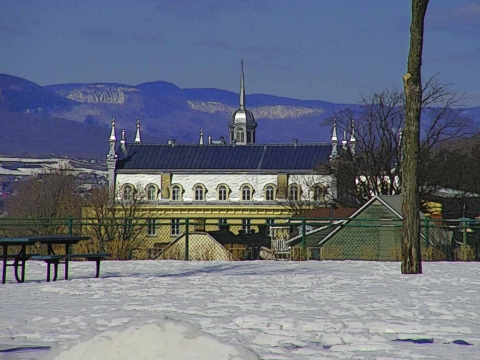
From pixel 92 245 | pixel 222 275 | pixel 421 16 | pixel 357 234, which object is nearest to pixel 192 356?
pixel 222 275

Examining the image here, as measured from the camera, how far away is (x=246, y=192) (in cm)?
11425

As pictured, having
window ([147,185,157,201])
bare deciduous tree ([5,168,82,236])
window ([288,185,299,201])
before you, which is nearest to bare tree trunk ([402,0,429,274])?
bare deciduous tree ([5,168,82,236])

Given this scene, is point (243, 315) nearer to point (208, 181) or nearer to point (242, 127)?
point (208, 181)

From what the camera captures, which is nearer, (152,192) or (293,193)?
(293,193)

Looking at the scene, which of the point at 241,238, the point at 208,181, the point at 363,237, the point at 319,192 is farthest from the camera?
the point at 208,181

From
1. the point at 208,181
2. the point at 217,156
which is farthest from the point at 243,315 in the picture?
the point at 217,156

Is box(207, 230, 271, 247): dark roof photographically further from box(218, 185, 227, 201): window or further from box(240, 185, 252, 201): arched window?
box(218, 185, 227, 201): window

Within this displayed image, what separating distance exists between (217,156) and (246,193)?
5.50 m

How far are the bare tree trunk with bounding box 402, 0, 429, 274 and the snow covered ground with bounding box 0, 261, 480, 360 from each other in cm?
56

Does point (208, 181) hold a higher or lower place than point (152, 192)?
higher

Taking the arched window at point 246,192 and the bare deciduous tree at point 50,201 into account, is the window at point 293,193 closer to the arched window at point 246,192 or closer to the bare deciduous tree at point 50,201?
the arched window at point 246,192

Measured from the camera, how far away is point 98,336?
8.24 metres

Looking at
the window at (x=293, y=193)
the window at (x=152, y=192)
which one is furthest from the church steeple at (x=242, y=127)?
the window at (x=293, y=193)

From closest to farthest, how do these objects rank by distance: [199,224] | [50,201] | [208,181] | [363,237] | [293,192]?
1. [199,224]
2. [363,237]
3. [50,201]
4. [293,192]
5. [208,181]
